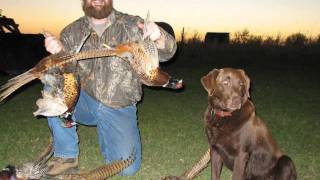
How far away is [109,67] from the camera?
5590 mm

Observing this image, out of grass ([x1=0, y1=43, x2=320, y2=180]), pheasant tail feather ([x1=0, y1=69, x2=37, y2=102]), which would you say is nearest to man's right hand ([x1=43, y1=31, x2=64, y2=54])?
pheasant tail feather ([x1=0, y1=69, x2=37, y2=102])

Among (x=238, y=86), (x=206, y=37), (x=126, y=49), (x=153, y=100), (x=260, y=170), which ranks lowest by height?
(x=206, y=37)

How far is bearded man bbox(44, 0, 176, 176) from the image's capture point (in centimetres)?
545

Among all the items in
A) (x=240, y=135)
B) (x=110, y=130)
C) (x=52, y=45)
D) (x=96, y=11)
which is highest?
(x=96, y=11)

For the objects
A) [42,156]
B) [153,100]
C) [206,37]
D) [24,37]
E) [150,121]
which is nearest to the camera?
[42,156]

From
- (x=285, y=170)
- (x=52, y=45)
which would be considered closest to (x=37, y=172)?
(x=52, y=45)

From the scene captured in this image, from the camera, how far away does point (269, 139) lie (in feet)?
15.7

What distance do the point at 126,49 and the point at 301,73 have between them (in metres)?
14.5

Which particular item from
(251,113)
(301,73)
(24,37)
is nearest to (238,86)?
(251,113)

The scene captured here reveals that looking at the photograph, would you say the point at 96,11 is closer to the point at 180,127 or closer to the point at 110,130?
the point at 110,130

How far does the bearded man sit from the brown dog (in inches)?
30.8

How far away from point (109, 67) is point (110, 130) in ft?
2.45

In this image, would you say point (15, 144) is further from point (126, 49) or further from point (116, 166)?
point (126, 49)

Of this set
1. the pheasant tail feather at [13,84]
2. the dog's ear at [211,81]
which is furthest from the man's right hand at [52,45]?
the dog's ear at [211,81]
